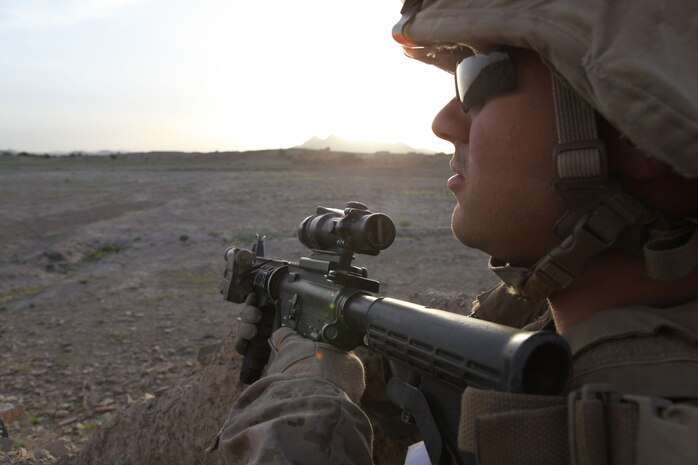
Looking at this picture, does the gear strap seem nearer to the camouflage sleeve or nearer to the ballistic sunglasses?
the camouflage sleeve

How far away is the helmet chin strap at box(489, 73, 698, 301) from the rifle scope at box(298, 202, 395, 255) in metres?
1.08

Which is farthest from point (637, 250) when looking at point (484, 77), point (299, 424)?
point (299, 424)

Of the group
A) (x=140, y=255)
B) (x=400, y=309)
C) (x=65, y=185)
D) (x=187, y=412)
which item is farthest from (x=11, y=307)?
(x=65, y=185)

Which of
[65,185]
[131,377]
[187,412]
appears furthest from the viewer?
[65,185]

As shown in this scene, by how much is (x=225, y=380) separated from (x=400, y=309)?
6.97 ft

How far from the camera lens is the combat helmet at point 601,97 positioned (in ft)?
4.47

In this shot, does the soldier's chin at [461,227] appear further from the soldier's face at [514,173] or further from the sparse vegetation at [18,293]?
the sparse vegetation at [18,293]

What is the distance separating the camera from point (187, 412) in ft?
12.4

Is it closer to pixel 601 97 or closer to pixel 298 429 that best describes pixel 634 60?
pixel 601 97

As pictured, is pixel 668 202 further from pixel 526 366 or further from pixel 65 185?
pixel 65 185

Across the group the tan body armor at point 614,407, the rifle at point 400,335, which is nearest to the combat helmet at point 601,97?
the tan body armor at point 614,407

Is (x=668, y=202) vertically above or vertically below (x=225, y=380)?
above

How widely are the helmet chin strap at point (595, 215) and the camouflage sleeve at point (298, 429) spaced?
2.86 ft

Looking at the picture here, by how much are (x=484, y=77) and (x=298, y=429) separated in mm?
1201
